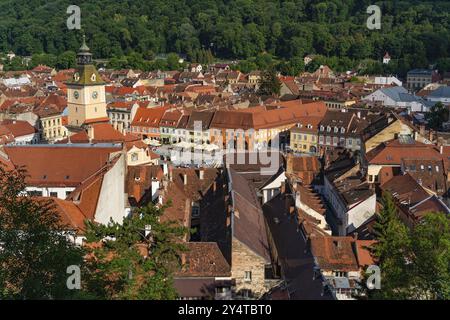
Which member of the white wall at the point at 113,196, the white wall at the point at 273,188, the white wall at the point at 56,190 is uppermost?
the white wall at the point at 113,196

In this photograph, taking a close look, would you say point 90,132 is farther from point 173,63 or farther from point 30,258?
point 173,63

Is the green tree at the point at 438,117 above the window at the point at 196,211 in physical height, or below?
below

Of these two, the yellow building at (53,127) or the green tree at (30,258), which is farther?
the yellow building at (53,127)

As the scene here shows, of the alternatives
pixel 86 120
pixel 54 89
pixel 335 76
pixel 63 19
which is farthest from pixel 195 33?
pixel 86 120

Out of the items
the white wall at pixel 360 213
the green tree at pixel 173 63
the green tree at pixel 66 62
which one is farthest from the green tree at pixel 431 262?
the green tree at pixel 66 62

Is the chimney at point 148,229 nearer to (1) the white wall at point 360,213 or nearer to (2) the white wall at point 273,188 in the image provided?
(1) the white wall at point 360,213
